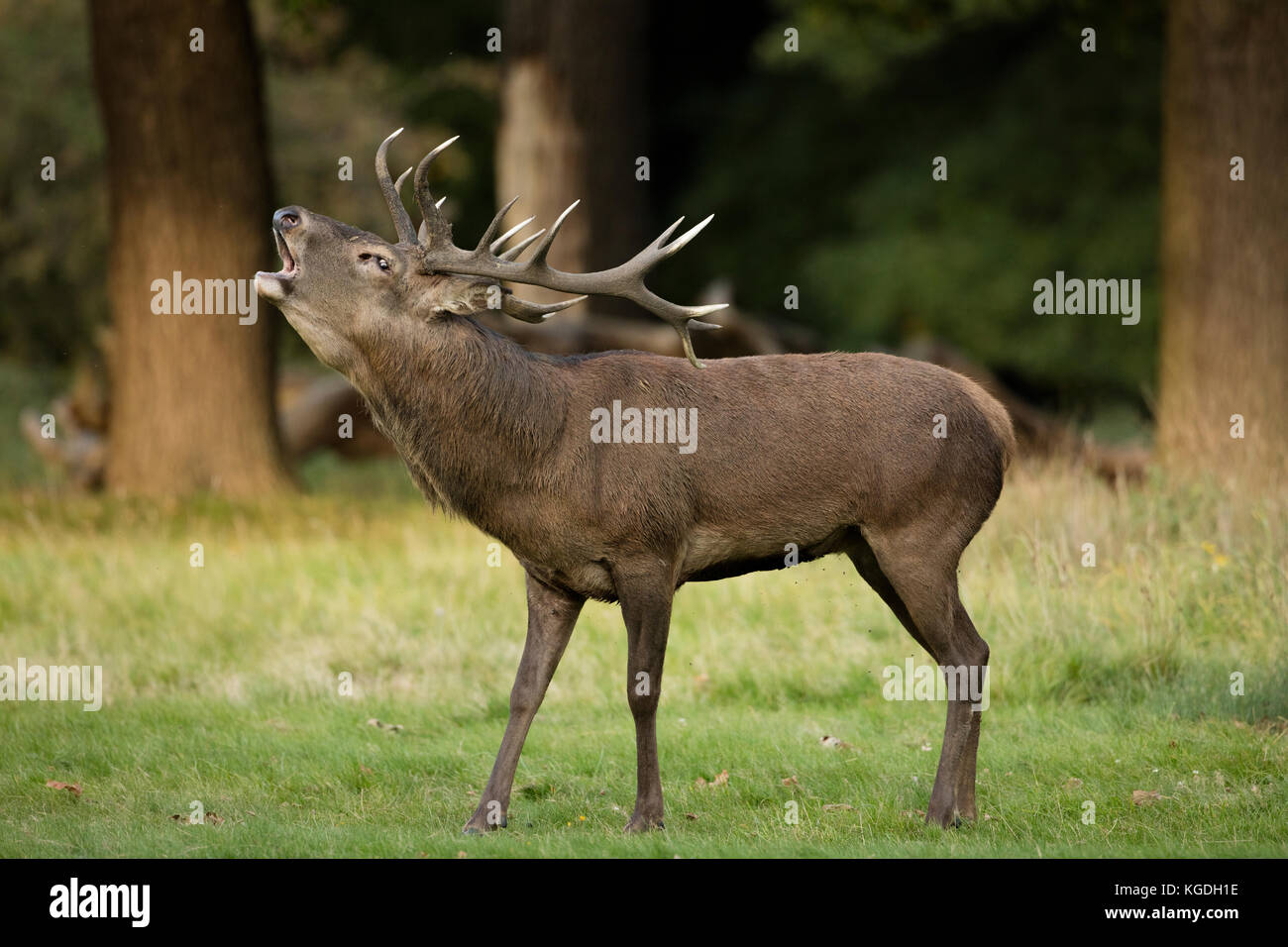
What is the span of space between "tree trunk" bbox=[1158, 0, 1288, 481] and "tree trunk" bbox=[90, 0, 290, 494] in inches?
320

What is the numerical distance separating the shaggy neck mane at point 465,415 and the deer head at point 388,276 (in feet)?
0.43

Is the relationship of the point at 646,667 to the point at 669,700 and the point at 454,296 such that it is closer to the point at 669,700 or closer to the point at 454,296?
the point at 454,296

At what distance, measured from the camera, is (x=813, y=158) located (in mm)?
26703

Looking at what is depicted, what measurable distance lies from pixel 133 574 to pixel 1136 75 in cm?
1682

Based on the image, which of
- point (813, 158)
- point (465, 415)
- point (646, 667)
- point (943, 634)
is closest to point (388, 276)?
point (465, 415)

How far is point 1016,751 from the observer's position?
338 inches

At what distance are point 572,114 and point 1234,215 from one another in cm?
759

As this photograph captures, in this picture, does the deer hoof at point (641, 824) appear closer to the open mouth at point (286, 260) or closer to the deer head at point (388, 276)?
the deer head at point (388, 276)

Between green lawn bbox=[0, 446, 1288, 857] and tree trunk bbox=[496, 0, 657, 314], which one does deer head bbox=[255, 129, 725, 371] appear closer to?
green lawn bbox=[0, 446, 1288, 857]

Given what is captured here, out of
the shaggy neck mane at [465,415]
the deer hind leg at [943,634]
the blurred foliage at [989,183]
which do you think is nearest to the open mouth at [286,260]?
the shaggy neck mane at [465,415]

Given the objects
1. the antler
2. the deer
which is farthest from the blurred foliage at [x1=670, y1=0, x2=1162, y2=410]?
the antler

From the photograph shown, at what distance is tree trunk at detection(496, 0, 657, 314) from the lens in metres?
18.9

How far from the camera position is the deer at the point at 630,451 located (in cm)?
727
